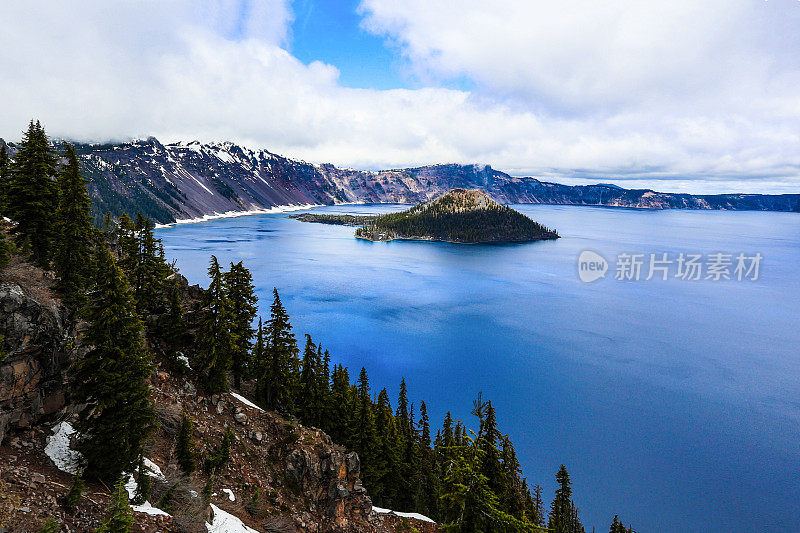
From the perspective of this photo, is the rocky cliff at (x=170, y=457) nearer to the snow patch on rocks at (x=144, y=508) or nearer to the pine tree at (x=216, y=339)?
the snow patch on rocks at (x=144, y=508)

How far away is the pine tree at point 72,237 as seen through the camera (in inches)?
894

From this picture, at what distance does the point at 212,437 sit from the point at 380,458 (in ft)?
62.5

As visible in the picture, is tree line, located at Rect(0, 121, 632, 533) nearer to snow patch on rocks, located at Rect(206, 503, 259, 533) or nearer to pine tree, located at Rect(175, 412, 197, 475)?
pine tree, located at Rect(175, 412, 197, 475)

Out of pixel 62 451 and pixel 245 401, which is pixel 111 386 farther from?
pixel 245 401

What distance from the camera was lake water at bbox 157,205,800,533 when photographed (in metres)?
43.1

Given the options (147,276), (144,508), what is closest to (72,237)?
(147,276)

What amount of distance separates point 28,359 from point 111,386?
4.24 metres

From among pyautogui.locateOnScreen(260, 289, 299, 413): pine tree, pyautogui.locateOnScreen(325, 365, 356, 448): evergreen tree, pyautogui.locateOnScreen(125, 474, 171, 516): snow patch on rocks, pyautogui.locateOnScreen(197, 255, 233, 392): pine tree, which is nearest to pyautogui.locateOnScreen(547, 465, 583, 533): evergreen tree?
pyautogui.locateOnScreen(325, 365, 356, 448): evergreen tree

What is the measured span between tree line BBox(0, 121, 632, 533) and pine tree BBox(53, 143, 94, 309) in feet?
0.29

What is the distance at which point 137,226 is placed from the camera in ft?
104

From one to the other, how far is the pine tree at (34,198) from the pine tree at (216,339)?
10.6 meters

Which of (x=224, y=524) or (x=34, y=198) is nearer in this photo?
(x=224, y=524)

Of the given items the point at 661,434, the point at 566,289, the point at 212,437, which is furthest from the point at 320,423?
the point at 566,289

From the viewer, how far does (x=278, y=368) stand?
110ft
